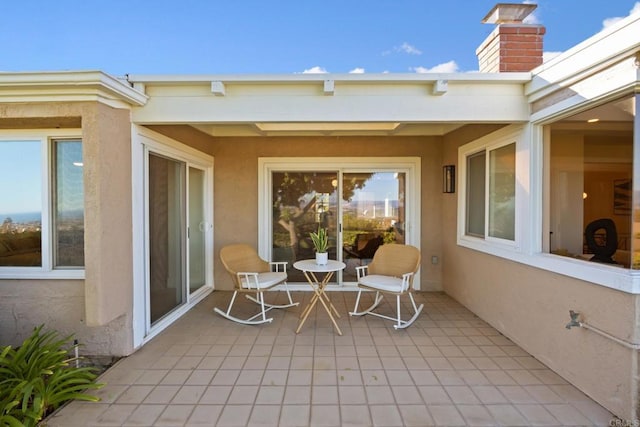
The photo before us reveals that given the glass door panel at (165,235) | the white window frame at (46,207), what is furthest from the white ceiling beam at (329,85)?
the white window frame at (46,207)

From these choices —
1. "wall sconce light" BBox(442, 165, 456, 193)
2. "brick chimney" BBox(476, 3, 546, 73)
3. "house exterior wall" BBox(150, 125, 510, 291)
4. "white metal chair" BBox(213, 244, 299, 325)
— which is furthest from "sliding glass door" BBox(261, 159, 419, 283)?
"brick chimney" BBox(476, 3, 546, 73)

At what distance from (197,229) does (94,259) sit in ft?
7.07

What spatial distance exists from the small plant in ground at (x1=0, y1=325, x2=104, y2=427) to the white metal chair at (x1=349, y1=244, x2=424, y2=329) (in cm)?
281

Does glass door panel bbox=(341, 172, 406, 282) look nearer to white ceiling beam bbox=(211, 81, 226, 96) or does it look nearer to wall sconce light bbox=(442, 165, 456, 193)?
wall sconce light bbox=(442, 165, 456, 193)

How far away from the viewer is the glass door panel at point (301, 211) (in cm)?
527

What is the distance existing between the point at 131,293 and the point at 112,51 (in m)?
8.22

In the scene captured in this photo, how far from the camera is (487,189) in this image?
4.02 metres

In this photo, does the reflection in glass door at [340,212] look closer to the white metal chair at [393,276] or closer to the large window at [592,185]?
the white metal chair at [393,276]

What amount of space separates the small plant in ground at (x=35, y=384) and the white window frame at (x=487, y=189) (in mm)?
4015

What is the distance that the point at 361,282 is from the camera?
399 centimetres

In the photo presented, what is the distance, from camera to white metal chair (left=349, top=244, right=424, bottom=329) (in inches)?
148

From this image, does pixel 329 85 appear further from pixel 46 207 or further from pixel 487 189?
pixel 46 207

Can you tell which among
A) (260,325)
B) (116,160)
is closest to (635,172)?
(260,325)

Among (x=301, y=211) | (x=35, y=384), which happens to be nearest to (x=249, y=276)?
(x=301, y=211)
